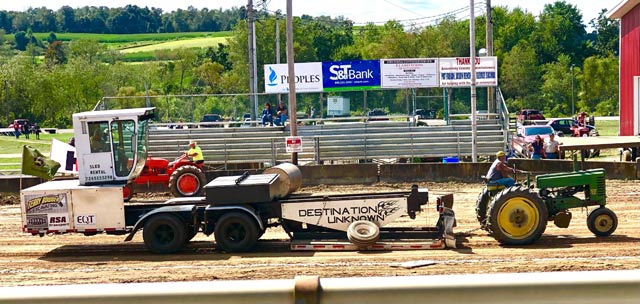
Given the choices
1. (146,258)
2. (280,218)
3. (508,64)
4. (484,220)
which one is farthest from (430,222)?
(508,64)

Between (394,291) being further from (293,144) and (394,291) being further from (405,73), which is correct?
(405,73)

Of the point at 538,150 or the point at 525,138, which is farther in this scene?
the point at 525,138

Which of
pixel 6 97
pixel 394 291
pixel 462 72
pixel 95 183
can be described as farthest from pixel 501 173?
pixel 6 97

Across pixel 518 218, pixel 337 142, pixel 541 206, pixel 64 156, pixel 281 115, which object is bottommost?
pixel 518 218

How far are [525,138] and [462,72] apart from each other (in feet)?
13.1

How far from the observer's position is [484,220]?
51.5 ft

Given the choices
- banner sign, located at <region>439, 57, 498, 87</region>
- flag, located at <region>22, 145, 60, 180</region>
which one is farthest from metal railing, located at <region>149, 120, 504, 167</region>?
flag, located at <region>22, 145, 60, 180</region>

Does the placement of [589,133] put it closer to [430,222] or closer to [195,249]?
[430,222]

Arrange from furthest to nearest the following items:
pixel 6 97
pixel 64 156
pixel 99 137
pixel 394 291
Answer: pixel 6 97, pixel 64 156, pixel 99 137, pixel 394 291

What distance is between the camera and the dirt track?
13195 mm

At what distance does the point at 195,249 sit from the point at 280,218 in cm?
181

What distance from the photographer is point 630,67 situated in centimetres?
4125

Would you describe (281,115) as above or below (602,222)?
above

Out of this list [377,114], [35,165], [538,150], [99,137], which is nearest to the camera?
[99,137]
